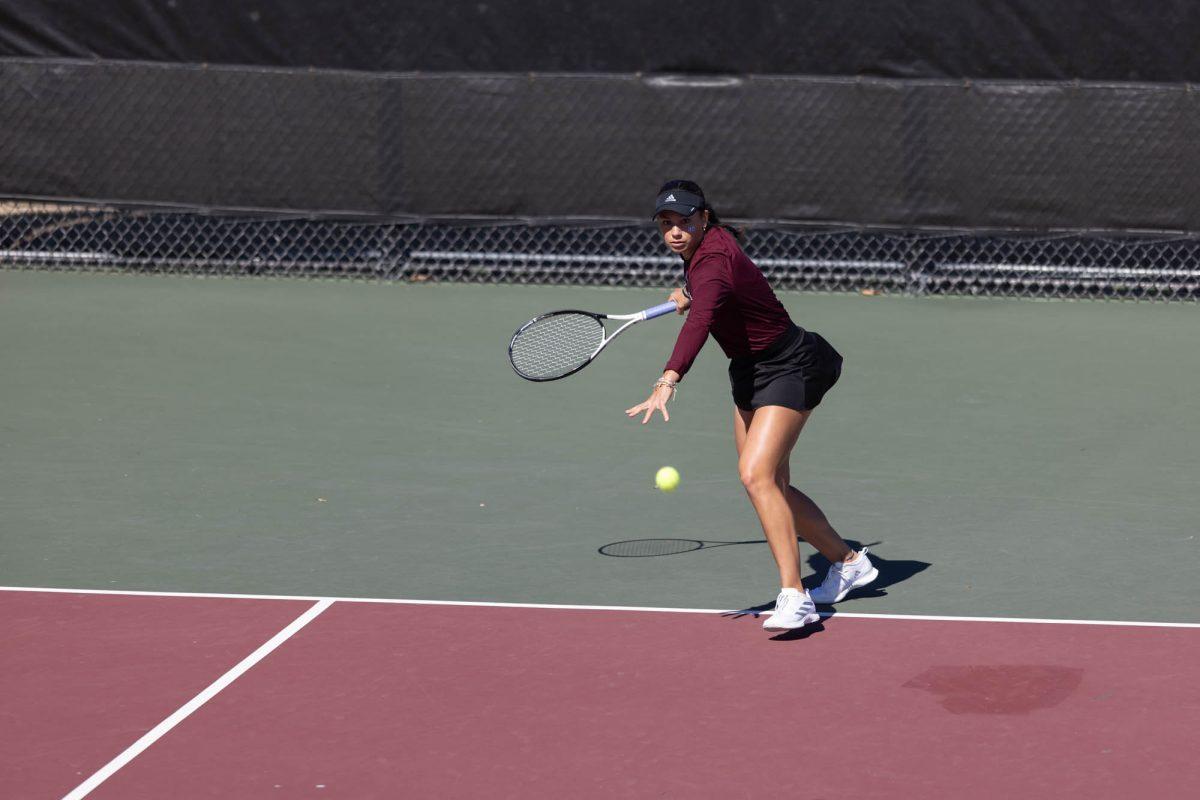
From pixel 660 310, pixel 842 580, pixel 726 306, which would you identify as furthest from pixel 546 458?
Result: pixel 726 306

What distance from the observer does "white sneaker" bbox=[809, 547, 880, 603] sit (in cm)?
648

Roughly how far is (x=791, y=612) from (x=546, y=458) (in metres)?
2.79

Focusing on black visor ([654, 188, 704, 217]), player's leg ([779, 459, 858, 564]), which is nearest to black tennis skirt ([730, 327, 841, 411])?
player's leg ([779, 459, 858, 564])

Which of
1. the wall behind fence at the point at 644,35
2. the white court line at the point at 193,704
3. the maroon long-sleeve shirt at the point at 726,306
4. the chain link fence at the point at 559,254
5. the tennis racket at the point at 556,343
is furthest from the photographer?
the chain link fence at the point at 559,254

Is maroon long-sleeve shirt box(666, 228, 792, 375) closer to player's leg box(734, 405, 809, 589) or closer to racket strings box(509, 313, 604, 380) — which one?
player's leg box(734, 405, 809, 589)

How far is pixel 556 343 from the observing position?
6.95m

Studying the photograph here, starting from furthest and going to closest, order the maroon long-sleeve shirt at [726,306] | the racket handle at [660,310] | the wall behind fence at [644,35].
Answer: the wall behind fence at [644,35]
the racket handle at [660,310]
the maroon long-sleeve shirt at [726,306]

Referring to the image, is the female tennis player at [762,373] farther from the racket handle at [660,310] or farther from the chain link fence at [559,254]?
the chain link fence at [559,254]

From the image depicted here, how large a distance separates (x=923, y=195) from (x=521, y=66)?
128 inches

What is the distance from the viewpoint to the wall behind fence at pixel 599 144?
42.5ft

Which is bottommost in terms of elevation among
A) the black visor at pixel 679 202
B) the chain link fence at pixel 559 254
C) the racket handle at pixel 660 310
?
the racket handle at pixel 660 310

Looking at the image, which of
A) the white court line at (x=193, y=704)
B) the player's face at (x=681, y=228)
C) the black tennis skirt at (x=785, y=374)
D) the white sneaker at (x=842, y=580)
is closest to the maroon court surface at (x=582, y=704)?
the white court line at (x=193, y=704)

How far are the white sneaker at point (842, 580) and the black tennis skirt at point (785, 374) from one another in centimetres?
63

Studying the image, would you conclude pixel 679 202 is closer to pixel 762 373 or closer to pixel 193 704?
pixel 762 373
